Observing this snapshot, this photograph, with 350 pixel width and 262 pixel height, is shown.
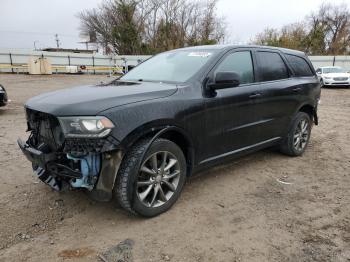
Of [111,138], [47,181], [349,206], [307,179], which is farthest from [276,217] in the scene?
[47,181]

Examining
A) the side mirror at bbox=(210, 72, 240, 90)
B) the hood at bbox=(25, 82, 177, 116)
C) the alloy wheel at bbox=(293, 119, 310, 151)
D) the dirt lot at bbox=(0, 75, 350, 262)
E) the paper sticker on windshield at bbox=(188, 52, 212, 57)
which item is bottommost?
the dirt lot at bbox=(0, 75, 350, 262)

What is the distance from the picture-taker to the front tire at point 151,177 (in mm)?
2969

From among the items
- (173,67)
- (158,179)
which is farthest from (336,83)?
(158,179)

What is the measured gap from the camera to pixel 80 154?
279 cm

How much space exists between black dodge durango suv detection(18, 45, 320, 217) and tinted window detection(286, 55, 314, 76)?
0.44m

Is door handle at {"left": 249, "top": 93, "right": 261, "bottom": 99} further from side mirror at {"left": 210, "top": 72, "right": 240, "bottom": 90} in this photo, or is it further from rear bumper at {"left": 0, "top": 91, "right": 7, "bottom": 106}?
rear bumper at {"left": 0, "top": 91, "right": 7, "bottom": 106}

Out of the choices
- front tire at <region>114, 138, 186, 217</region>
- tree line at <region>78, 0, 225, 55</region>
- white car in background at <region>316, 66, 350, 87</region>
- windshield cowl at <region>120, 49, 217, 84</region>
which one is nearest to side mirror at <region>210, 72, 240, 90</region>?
windshield cowl at <region>120, 49, 217, 84</region>

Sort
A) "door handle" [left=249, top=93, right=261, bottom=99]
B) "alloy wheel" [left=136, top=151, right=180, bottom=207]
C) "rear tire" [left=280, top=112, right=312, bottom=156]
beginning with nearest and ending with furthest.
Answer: "alloy wheel" [left=136, top=151, right=180, bottom=207] → "door handle" [left=249, top=93, right=261, bottom=99] → "rear tire" [left=280, top=112, right=312, bottom=156]

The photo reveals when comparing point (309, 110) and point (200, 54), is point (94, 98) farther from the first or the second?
point (309, 110)

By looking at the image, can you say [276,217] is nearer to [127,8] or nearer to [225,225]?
[225,225]

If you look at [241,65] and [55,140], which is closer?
[55,140]

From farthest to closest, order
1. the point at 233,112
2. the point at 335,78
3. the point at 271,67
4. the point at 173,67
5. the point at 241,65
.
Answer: the point at 335,78 → the point at 271,67 → the point at 241,65 → the point at 173,67 → the point at 233,112

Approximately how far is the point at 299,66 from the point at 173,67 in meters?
2.43

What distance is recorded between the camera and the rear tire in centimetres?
516
